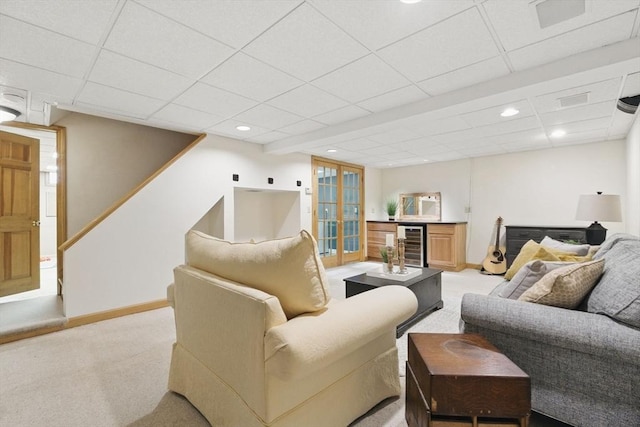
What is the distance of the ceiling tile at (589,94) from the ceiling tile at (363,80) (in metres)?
1.45

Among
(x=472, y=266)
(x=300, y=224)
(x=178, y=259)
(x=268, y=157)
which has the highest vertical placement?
(x=268, y=157)

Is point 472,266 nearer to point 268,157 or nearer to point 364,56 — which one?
point 268,157

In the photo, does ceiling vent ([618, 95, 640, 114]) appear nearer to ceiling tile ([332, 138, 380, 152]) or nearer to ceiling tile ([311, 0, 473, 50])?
ceiling tile ([311, 0, 473, 50])

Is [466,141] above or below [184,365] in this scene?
above

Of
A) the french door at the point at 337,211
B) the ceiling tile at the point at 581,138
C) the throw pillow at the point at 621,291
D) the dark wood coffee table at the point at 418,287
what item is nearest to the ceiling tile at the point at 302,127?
the french door at the point at 337,211

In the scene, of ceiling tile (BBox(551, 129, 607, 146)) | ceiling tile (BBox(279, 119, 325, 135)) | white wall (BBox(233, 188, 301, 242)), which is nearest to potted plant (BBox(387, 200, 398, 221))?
white wall (BBox(233, 188, 301, 242))

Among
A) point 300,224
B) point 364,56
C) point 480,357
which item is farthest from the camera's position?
point 300,224

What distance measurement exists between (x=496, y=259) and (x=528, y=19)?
451cm

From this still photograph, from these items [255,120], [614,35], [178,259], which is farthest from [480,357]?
[178,259]

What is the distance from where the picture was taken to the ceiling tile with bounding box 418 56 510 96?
2.30 m

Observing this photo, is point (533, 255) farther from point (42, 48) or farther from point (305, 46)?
point (42, 48)

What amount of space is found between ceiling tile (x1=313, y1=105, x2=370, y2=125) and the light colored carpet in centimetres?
238

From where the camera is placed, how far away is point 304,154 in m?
5.45

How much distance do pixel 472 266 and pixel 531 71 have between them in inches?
172
